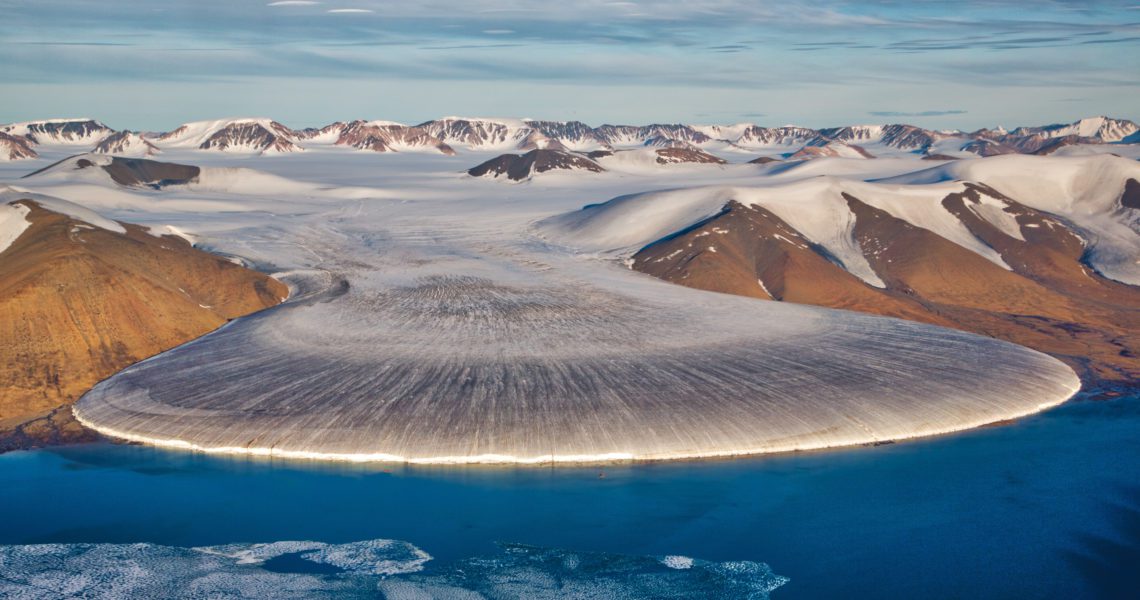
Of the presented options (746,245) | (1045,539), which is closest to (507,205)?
(746,245)

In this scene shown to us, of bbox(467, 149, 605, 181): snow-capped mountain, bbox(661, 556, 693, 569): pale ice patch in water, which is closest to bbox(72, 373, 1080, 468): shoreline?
bbox(661, 556, 693, 569): pale ice patch in water

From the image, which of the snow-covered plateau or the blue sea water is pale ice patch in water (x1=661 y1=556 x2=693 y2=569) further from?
the snow-covered plateau

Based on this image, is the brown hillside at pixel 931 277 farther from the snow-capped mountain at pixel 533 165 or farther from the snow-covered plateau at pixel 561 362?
the snow-capped mountain at pixel 533 165

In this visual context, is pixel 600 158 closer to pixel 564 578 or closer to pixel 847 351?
pixel 847 351

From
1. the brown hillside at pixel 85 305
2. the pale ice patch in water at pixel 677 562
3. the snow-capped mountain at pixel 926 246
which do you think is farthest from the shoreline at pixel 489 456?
the snow-capped mountain at pixel 926 246

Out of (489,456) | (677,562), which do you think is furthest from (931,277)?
(677,562)

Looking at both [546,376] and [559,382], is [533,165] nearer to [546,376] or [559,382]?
[546,376]
